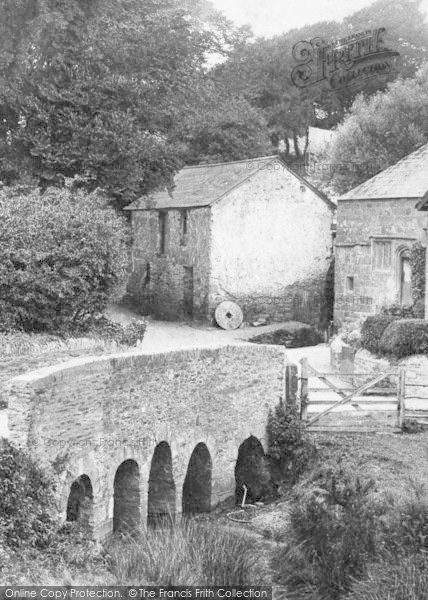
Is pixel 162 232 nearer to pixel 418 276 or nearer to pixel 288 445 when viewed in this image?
pixel 418 276

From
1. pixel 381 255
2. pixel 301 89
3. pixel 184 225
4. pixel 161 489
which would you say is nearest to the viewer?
pixel 161 489

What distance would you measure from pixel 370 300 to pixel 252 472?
610 inches

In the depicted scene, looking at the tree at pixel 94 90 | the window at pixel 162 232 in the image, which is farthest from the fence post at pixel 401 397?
the window at pixel 162 232

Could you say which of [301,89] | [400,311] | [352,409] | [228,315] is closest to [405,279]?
[400,311]

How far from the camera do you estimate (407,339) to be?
84.2ft

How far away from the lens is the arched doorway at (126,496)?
17547 mm

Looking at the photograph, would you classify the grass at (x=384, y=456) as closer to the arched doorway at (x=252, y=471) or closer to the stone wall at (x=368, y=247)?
the arched doorway at (x=252, y=471)

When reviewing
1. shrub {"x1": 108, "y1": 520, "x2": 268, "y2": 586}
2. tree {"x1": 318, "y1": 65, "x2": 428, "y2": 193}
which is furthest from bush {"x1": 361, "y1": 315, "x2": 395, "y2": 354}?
tree {"x1": 318, "y1": 65, "x2": 428, "y2": 193}

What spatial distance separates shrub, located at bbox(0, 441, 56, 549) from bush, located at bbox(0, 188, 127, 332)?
26.3 feet

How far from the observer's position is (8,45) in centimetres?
2591

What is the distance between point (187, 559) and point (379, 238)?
22384mm

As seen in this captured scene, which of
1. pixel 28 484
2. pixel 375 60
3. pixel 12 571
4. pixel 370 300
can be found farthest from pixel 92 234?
pixel 375 60

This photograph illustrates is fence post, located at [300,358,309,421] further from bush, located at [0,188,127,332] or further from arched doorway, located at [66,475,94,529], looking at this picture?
arched doorway, located at [66,475,94,529]

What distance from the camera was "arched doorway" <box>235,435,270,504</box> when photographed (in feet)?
67.6
